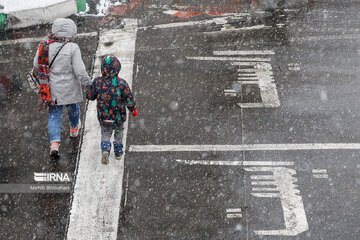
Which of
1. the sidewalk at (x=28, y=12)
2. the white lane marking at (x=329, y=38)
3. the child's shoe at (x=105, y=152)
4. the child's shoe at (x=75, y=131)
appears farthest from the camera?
the sidewalk at (x=28, y=12)

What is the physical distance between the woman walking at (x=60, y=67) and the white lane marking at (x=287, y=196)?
2485mm

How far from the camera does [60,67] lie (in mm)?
5406

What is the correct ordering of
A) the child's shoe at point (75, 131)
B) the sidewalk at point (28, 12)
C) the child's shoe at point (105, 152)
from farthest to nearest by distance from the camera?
the sidewalk at point (28, 12) < the child's shoe at point (75, 131) < the child's shoe at point (105, 152)

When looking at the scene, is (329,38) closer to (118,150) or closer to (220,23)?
(220,23)

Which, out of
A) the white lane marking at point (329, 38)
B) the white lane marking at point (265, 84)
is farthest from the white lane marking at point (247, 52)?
the white lane marking at point (329, 38)

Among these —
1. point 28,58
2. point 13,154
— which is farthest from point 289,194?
point 28,58

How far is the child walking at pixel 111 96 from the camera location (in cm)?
506

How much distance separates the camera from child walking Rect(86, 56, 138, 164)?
199 inches

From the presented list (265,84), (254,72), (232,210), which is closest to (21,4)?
Result: (254,72)

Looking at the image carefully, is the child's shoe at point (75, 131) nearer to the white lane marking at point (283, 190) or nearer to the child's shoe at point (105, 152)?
the child's shoe at point (105, 152)

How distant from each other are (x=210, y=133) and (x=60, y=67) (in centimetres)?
229

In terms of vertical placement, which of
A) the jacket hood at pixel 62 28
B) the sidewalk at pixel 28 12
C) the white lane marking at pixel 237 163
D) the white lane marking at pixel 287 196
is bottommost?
the white lane marking at pixel 287 196

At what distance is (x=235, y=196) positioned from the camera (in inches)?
216

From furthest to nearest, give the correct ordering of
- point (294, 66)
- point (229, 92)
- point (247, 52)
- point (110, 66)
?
point (247, 52), point (294, 66), point (229, 92), point (110, 66)
